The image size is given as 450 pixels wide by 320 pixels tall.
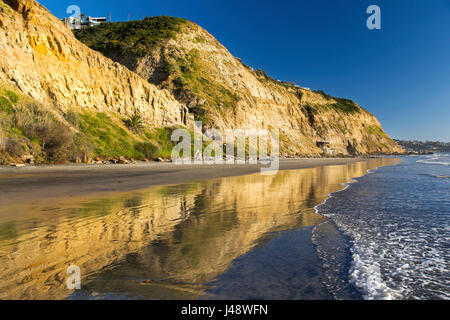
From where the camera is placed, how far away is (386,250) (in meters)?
4.41

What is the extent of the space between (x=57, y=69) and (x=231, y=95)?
1358 inches

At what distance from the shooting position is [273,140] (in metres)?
57.0

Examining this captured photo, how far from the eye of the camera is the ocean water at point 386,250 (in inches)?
124

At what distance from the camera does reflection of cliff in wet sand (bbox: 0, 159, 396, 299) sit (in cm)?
297

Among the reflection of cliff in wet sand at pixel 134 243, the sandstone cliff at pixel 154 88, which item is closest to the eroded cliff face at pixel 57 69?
the sandstone cliff at pixel 154 88

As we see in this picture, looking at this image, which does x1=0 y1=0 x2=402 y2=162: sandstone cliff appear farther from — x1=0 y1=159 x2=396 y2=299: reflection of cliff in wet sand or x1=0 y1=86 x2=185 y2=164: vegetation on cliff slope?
x1=0 y1=159 x2=396 y2=299: reflection of cliff in wet sand

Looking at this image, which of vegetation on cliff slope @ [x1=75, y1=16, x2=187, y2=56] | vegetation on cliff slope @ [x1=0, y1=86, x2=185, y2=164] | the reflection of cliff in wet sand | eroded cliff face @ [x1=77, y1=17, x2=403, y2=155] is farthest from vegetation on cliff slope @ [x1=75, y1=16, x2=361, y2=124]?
the reflection of cliff in wet sand

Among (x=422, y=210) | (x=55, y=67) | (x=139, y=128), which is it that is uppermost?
(x=55, y=67)

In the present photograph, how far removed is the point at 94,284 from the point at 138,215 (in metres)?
3.43

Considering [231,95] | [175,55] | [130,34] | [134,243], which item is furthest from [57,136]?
[130,34]

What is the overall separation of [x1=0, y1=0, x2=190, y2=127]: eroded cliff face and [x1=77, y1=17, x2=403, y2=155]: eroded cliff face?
50.7 feet

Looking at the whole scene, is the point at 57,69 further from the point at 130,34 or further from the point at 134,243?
the point at 130,34
